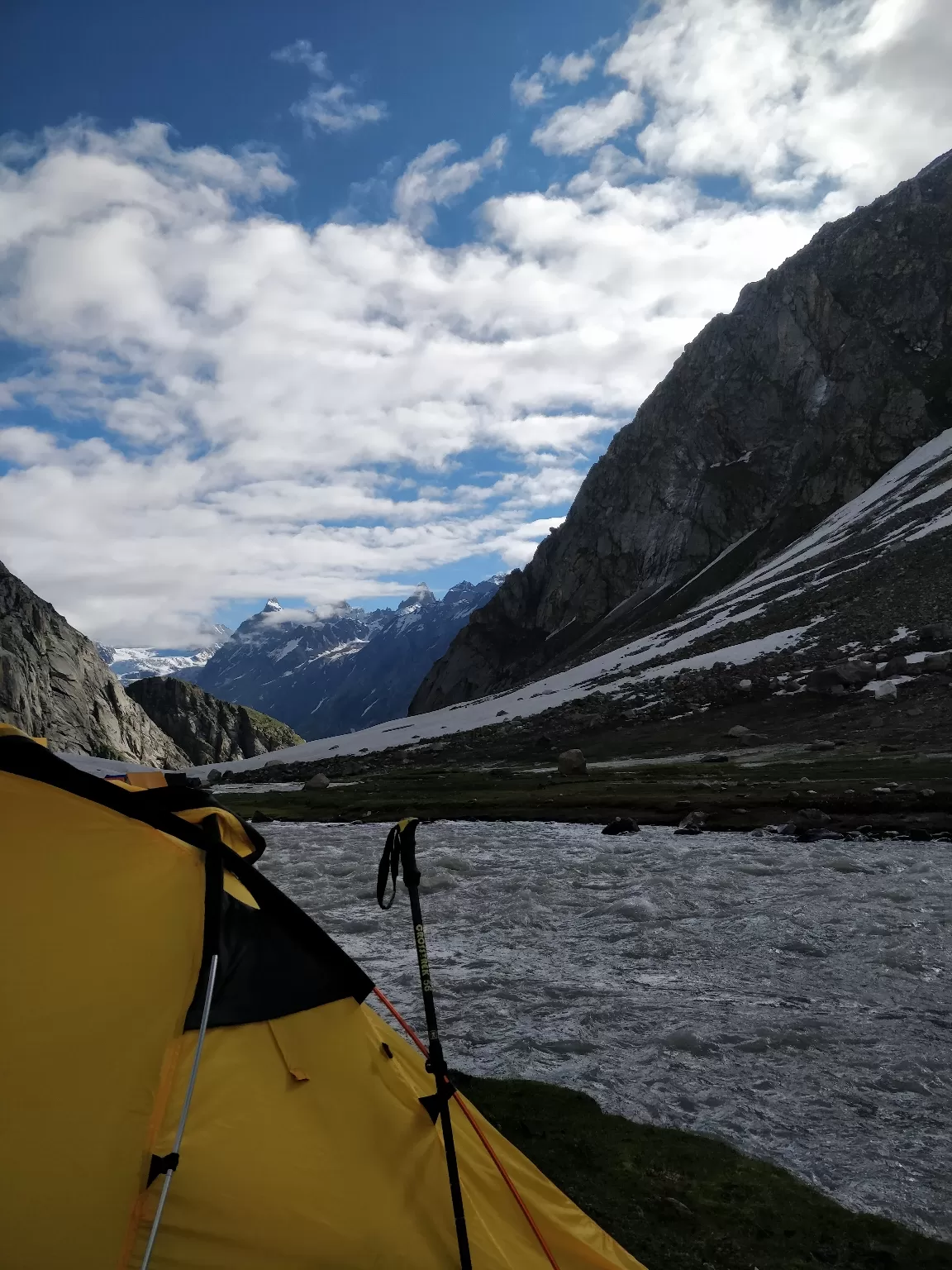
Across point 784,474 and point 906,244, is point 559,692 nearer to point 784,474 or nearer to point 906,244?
point 784,474

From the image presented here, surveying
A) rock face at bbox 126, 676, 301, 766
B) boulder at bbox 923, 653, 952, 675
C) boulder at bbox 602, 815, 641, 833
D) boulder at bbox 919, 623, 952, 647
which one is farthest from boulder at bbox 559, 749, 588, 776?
rock face at bbox 126, 676, 301, 766

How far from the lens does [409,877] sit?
14.7ft

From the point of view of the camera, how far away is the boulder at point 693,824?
17.6m

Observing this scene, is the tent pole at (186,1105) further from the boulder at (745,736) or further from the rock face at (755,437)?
the rock face at (755,437)

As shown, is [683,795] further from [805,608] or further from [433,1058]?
[805,608]

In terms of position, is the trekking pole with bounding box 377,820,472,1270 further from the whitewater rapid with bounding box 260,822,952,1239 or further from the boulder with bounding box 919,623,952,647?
the boulder with bounding box 919,623,952,647

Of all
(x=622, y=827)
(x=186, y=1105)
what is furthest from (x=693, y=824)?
(x=186, y=1105)

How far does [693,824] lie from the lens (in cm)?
1805

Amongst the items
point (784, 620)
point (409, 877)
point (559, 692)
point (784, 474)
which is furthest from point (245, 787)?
point (784, 474)

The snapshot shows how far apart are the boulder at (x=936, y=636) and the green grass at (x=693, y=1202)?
38078mm

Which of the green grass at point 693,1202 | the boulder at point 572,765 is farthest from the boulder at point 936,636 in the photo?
the green grass at point 693,1202

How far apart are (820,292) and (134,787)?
12498 cm

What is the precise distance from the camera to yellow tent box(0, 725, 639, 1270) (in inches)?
147

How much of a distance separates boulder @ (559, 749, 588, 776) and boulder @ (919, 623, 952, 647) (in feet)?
64.0
